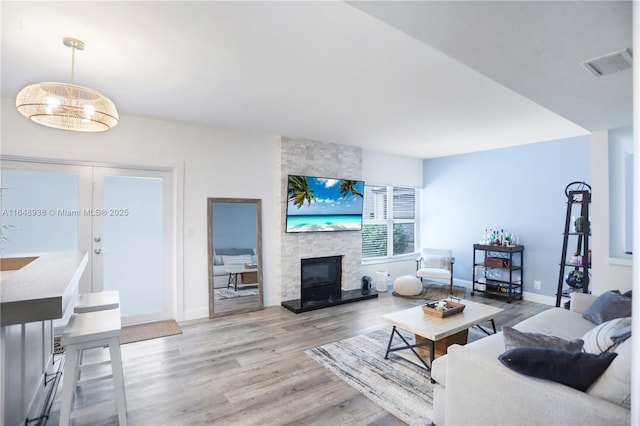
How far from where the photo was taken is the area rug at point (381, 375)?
2254 millimetres

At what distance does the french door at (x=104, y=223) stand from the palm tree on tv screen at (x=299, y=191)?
63.9 inches

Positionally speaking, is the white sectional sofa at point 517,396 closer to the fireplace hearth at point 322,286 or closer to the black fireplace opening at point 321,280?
the fireplace hearth at point 322,286

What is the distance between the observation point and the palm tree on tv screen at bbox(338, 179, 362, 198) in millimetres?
5271

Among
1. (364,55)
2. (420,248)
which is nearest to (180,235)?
(364,55)

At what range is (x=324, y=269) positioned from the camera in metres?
5.20

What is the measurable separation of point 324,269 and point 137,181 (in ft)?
9.65

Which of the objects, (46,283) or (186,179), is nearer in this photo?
(46,283)

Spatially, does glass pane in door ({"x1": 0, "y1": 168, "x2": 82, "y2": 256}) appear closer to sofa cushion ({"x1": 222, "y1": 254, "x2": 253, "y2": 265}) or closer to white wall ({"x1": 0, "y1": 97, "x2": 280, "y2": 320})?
white wall ({"x1": 0, "y1": 97, "x2": 280, "y2": 320})

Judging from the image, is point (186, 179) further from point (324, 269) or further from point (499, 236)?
point (499, 236)

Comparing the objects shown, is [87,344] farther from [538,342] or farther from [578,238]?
[578,238]

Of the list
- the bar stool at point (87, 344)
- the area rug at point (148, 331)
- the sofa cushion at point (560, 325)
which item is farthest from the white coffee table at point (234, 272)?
the sofa cushion at point (560, 325)

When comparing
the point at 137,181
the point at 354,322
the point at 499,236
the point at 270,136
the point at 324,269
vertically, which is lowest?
the point at 354,322

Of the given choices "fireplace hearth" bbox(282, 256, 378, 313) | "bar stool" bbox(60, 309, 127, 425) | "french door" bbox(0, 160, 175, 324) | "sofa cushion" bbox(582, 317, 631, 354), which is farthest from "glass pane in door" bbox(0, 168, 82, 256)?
"sofa cushion" bbox(582, 317, 631, 354)

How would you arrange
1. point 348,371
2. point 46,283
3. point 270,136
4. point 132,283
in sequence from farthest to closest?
point 270,136 → point 132,283 → point 348,371 → point 46,283
